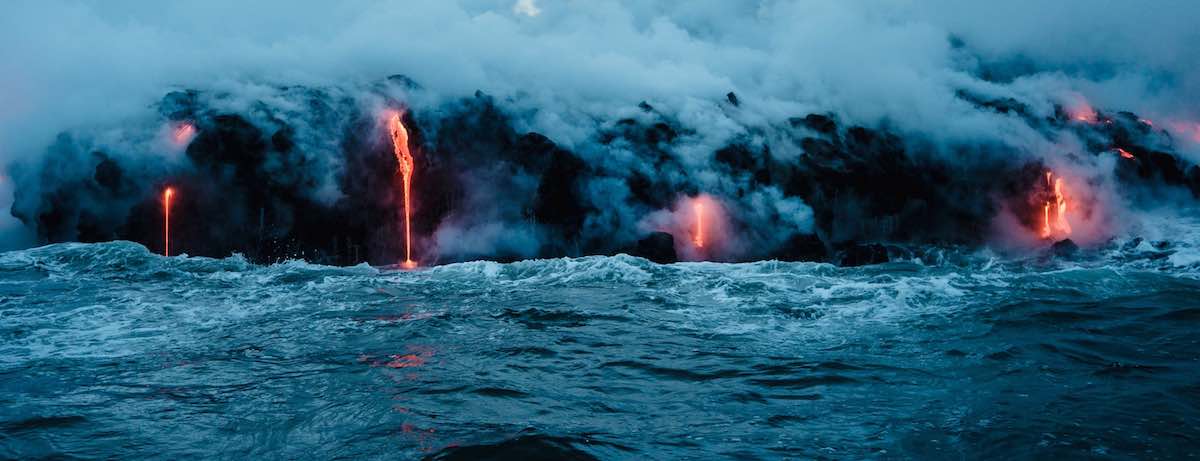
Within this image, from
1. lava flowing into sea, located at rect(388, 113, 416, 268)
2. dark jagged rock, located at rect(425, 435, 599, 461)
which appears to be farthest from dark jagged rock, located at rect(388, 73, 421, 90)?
dark jagged rock, located at rect(425, 435, 599, 461)

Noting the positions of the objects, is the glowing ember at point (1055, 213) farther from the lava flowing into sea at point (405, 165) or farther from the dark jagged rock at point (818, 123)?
the lava flowing into sea at point (405, 165)

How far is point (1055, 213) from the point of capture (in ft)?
130

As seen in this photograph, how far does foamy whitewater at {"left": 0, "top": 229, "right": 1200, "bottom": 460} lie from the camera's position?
6.23 metres

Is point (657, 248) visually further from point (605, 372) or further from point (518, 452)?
point (518, 452)

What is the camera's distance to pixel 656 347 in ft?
35.5

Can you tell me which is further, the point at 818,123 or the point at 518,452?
the point at 818,123

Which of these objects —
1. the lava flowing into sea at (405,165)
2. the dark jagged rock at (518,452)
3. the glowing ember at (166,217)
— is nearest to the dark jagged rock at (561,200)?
the lava flowing into sea at (405,165)

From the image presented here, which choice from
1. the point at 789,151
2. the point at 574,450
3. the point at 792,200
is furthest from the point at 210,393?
the point at 789,151

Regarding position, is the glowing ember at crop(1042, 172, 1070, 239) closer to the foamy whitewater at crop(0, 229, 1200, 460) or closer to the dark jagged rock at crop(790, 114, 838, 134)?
the dark jagged rock at crop(790, 114, 838, 134)

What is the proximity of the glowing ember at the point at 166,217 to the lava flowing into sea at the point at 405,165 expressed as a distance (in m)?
9.61

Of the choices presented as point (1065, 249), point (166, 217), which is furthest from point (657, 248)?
point (166, 217)

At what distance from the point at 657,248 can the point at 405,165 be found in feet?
42.5

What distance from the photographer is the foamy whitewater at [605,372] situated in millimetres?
6227

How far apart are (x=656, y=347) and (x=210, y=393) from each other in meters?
6.06
